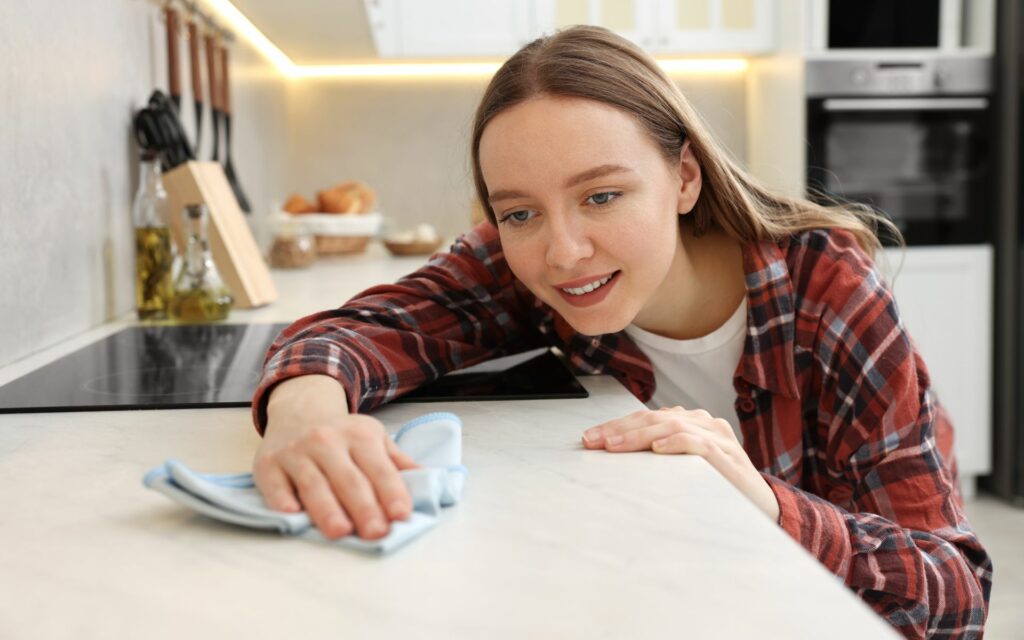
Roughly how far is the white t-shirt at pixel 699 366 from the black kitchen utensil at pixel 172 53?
1107 millimetres

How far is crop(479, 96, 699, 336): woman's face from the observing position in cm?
103

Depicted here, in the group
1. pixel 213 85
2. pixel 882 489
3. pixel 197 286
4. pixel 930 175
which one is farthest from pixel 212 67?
pixel 930 175

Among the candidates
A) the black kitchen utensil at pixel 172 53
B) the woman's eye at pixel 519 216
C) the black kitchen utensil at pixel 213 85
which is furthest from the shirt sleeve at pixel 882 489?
the black kitchen utensil at pixel 213 85

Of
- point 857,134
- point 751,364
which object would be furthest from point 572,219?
point 857,134

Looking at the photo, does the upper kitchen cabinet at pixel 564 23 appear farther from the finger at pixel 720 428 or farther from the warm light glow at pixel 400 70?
the finger at pixel 720 428

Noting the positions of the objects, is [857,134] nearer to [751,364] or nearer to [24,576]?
[751,364]

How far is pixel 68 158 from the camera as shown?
1466mm

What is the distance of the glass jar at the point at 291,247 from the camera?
2.58 metres

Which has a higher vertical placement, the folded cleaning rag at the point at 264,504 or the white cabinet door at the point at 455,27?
the white cabinet door at the point at 455,27

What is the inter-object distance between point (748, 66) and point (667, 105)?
9.14 ft

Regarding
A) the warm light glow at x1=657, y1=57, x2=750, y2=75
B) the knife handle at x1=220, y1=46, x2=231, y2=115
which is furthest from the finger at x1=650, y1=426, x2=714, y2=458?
the warm light glow at x1=657, y1=57, x2=750, y2=75

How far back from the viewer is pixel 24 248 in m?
1.32

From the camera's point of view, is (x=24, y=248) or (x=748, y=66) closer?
(x=24, y=248)

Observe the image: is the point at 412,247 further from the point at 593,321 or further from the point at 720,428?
the point at 720,428
